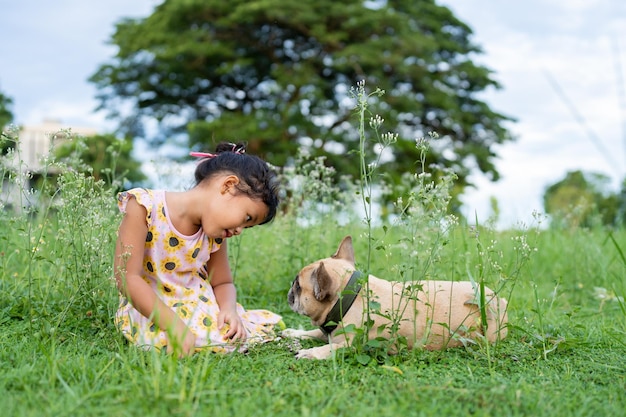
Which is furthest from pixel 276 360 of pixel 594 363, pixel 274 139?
pixel 274 139

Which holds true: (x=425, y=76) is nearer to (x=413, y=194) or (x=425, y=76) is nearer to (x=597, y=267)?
(x=597, y=267)

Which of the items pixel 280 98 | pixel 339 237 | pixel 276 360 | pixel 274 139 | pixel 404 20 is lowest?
pixel 276 360

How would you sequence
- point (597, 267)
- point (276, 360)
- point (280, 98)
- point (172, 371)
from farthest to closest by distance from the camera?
point (280, 98) < point (597, 267) < point (276, 360) < point (172, 371)

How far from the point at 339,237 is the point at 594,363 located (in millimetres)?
2875

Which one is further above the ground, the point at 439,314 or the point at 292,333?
the point at 439,314

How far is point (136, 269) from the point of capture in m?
3.41

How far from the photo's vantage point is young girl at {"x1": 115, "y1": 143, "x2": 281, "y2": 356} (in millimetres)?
3363

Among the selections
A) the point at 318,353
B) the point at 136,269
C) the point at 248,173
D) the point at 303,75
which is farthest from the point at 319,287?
the point at 303,75

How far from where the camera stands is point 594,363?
3.21m

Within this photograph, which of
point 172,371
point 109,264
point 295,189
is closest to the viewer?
point 172,371

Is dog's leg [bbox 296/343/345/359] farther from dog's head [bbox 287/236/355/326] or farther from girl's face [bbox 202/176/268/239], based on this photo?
girl's face [bbox 202/176/268/239]

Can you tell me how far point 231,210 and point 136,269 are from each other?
0.62m

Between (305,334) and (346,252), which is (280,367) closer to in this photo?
(305,334)

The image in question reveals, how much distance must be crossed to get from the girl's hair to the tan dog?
477mm
